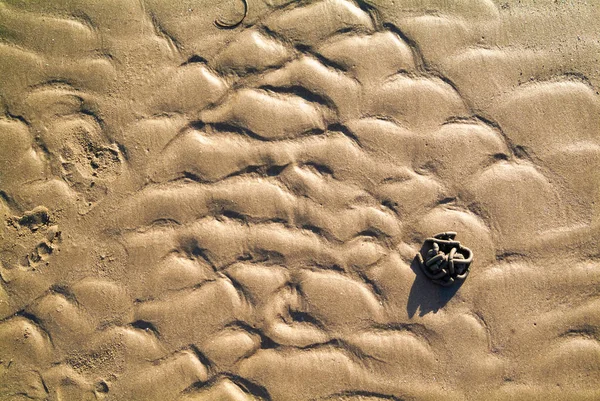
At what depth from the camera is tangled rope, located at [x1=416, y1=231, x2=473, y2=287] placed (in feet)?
7.10

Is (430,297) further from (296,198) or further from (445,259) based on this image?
(296,198)

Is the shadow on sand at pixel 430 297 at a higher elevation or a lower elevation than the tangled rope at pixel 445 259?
lower

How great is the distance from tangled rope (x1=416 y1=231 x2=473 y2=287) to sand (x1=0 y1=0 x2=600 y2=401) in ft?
0.20

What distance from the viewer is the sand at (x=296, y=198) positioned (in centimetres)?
223

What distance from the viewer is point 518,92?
2340mm

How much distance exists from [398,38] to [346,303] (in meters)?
1.70

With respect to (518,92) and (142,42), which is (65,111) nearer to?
(142,42)

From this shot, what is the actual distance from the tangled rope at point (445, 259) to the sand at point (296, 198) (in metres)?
0.06

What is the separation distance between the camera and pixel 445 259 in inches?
85.0

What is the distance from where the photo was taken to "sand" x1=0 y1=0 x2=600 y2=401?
2.23m

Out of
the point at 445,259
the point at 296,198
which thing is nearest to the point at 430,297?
the point at 445,259

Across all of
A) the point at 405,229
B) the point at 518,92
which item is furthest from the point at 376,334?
the point at 518,92

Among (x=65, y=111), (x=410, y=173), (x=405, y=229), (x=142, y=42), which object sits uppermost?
(x=410, y=173)

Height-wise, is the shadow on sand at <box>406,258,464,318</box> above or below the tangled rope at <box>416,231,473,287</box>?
below
